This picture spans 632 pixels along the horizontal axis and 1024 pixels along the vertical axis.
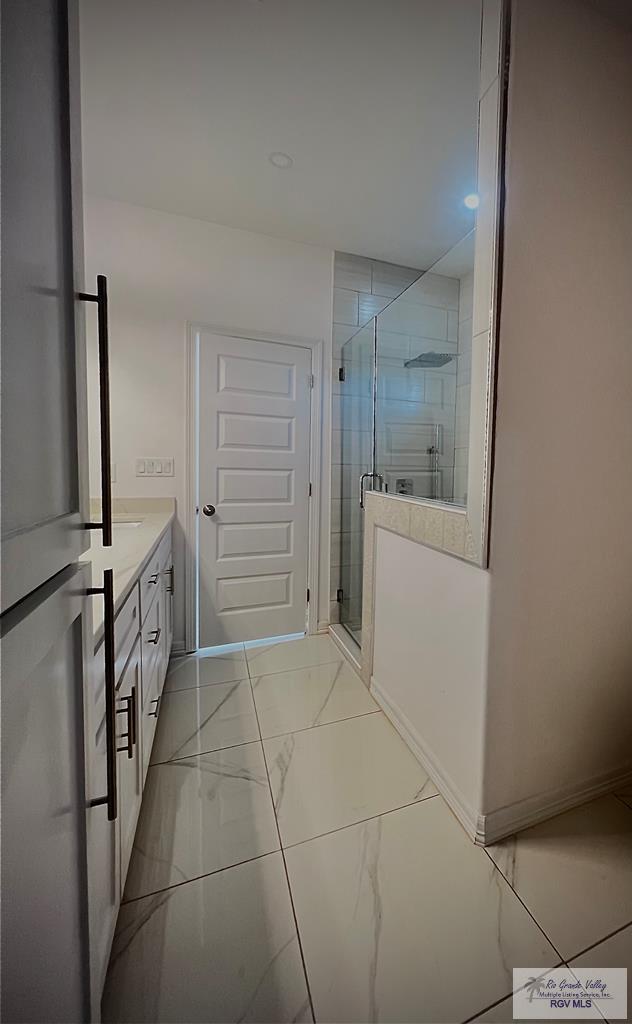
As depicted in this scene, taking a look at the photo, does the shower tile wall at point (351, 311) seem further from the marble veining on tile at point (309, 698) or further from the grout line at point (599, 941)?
the grout line at point (599, 941)

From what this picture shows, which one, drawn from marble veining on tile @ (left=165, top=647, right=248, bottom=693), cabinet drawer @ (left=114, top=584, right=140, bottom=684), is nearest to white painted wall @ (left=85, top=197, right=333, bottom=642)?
marble veining on tile @ (left=165, top=647, right=248, bottom=693)

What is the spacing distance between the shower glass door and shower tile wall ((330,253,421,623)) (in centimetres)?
1

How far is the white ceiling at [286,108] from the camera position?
133 centimetres

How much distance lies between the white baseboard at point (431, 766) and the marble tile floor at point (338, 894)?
4 cm

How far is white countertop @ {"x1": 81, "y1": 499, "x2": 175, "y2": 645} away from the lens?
0.98 meters

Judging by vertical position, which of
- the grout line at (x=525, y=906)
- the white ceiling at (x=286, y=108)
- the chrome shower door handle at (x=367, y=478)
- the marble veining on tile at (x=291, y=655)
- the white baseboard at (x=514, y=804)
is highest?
the white ceiling at (x=286, y=108)

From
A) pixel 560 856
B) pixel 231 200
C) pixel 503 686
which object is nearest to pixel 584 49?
pixel 231 200

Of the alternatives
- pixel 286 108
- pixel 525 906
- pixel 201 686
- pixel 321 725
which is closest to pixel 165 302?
pixel 286 108

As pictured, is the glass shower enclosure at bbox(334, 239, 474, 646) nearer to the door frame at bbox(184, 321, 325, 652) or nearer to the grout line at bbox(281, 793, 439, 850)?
the door frame at bbox(184, 321, 325, 652)

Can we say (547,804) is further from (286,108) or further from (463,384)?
(286,108)

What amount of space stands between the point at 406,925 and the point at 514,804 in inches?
20.6

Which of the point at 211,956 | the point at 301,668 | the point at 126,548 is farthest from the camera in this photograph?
the point at 301,668

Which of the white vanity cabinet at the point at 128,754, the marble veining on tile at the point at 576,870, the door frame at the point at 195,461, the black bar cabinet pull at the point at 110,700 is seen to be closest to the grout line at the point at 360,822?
the marble veining on tile at the point at 576,870

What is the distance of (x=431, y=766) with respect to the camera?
155cm
